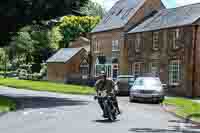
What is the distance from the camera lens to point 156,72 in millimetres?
52531

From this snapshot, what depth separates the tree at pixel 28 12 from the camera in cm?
3127

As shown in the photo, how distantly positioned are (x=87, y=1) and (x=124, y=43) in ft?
86.1

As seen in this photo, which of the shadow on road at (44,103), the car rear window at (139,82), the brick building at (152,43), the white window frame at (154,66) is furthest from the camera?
the white window frame at (154,66)

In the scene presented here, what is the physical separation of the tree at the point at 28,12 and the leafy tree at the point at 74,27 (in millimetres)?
65530

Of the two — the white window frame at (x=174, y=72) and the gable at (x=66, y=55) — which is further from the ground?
the gable at (x=66, y=55)

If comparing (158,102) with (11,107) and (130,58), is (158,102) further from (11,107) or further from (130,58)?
(130,58)

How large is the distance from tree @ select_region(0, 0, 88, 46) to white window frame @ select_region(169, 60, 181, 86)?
17.3 m

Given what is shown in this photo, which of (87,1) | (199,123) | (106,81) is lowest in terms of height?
(199,123)

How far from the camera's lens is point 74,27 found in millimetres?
102188

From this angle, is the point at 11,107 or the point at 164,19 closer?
the point at 11,107

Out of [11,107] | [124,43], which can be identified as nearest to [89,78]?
[124,43]

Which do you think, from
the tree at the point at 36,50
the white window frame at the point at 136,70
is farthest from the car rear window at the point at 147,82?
the tree at the point at 36,50

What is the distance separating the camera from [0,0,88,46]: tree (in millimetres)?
31266

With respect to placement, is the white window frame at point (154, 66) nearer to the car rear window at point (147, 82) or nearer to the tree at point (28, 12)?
the car rear window at point (147, 82)
